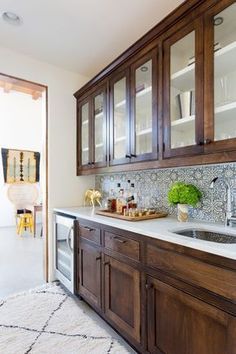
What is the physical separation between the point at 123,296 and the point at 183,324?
0.53 metres

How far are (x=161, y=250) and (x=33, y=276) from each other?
2194 mm

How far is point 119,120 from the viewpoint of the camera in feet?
7.26

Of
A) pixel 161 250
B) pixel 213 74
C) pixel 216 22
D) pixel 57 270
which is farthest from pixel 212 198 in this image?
pixel 57 270

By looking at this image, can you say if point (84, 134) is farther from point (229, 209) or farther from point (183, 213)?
point (229, 209)

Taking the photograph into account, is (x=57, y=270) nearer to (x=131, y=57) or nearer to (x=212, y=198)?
(x=212, y=198)

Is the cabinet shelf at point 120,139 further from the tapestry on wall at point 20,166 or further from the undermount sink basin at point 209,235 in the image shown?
the tapestry on wall at point 20,166

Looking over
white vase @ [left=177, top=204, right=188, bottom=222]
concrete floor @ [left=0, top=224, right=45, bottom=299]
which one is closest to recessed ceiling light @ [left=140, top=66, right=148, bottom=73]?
white vase @ [left=177, top=204, right=188, bottom=222]

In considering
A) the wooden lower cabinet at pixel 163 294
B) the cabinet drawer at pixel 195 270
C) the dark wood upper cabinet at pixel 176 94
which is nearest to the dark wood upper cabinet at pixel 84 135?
the dark wood upper cabinet at pixel 176 94

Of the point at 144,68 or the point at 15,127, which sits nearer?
the point at 144,68

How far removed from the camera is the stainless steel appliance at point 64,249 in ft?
7.63

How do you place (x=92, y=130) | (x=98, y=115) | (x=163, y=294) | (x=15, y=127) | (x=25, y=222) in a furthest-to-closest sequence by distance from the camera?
(x=15, y=127) → (x=25, y=222) → (x=92, y=130) → (x=98, y=115) → (x=163, y=294)

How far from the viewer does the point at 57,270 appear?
2.67 metres

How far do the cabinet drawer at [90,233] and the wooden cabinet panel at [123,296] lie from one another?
0.63ft

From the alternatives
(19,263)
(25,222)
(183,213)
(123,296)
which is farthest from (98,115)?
(25,222)
